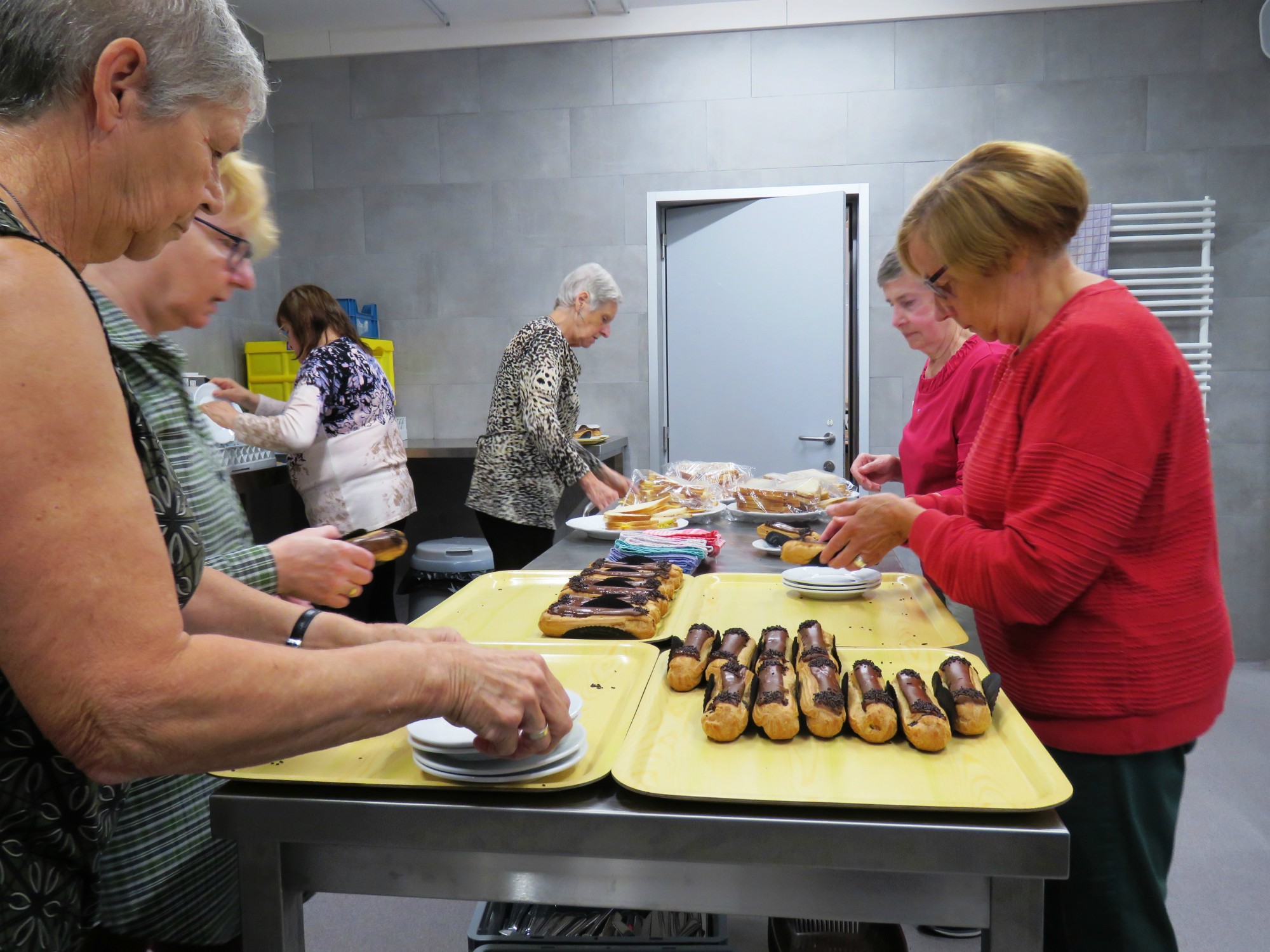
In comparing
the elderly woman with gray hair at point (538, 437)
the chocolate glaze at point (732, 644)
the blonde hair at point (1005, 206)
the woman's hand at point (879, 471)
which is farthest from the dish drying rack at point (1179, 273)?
the chocolate glaze at point (732, 644)

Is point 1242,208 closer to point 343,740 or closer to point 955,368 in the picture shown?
point 955,368

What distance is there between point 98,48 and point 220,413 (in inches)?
115

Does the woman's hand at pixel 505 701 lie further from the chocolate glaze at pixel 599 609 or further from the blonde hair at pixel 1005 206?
the blonde hair at pixel 1005 206

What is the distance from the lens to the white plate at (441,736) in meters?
1.03

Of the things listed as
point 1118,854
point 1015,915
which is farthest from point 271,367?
point 1015,915

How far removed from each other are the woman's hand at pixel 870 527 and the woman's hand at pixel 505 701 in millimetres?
812

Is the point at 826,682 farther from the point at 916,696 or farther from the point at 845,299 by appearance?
the point at 845,299

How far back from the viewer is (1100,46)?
4.89 m

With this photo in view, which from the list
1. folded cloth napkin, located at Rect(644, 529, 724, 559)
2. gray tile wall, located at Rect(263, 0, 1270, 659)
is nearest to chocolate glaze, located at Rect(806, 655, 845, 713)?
folded cloth napkin, located at Rect(644, 529, 724, 559)

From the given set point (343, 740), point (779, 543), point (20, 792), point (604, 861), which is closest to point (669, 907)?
point (604, 861)

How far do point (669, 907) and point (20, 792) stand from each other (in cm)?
65

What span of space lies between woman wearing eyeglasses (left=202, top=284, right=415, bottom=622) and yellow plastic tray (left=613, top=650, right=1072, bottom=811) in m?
2.59

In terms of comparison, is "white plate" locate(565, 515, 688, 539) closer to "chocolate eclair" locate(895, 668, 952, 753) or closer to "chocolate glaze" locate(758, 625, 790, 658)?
"chocolate glaze" locate(758, 625, 790, 658)

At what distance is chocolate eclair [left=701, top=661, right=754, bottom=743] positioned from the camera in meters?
1.17
